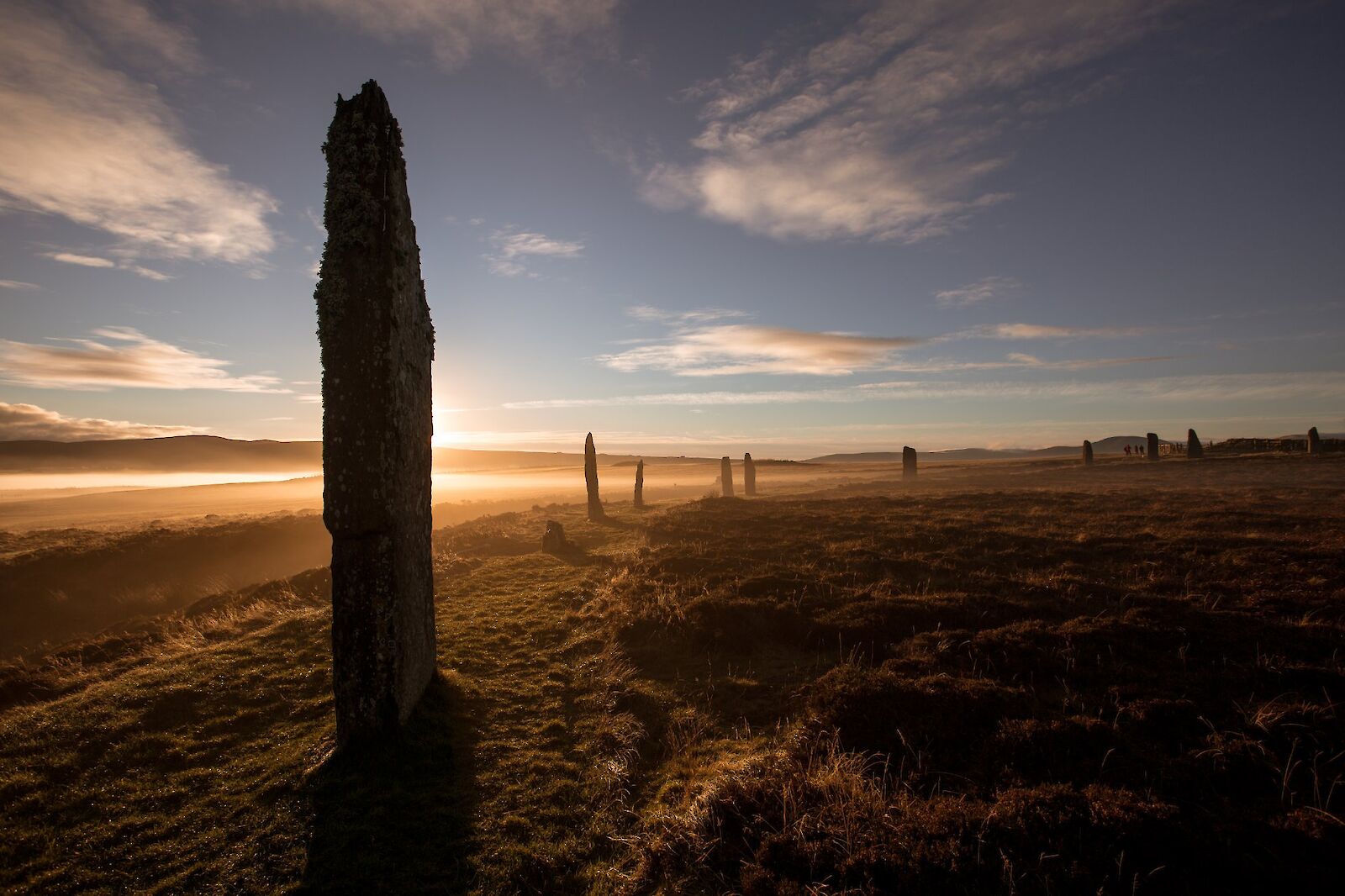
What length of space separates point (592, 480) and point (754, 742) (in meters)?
19.4

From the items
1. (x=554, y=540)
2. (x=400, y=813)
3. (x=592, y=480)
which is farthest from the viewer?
(x=592, y=480)

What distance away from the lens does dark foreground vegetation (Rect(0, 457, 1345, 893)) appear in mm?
3918

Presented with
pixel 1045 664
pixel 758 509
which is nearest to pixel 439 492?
pixel 758 509

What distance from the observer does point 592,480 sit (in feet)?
81.7

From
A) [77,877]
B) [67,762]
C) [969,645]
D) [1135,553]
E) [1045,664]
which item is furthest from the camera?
[1135,553]

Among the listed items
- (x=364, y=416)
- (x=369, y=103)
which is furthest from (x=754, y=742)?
(x=369, y=103)

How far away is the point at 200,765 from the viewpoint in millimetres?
6004

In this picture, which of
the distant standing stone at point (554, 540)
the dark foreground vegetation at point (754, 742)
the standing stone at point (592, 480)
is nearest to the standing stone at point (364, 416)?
the dark foreground vegetation at point (754, 742)

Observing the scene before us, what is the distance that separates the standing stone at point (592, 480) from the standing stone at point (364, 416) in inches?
692

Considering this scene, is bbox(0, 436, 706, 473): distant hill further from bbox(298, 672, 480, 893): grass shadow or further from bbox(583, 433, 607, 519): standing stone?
bbox(298, 672, 480, 893): grass shadow

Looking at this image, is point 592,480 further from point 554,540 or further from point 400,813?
point 400,813

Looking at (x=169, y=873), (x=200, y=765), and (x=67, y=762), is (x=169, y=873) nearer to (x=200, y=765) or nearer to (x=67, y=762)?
(x=200, y=765)

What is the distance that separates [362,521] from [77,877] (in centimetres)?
323

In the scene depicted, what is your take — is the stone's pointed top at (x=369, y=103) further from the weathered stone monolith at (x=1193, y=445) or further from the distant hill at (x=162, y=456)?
the distant hill at (x=162, y=456)
